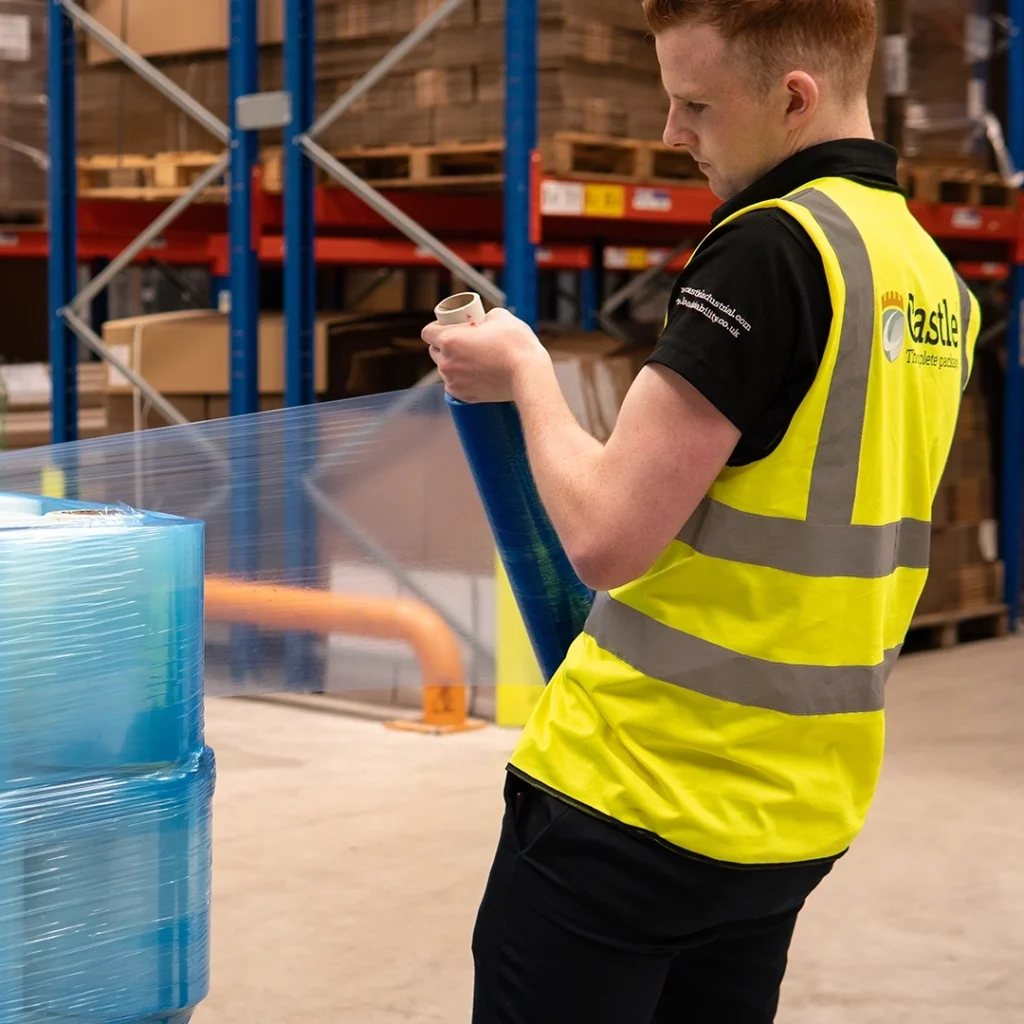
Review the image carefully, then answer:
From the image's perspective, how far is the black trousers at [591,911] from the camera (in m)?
1.58

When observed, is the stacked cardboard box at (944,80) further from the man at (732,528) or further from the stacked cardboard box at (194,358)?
the man at (732,528)

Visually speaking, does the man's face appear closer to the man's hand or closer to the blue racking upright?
the man's hand

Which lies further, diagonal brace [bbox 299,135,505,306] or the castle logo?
diagonal brace [bbox 299,135,505,306]

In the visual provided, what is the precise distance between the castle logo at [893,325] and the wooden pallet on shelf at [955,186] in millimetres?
5934

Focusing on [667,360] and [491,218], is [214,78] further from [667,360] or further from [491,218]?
[667,360]

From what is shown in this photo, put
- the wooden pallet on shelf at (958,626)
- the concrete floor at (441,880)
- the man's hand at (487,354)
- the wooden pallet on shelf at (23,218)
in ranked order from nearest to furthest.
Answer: the man's hand at (487,354) < the concrete floor at (441,880) < the wooden pallet on shelf at (958,626) < the wooden pallet on shelf at (23,218)

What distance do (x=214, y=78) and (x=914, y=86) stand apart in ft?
10.4

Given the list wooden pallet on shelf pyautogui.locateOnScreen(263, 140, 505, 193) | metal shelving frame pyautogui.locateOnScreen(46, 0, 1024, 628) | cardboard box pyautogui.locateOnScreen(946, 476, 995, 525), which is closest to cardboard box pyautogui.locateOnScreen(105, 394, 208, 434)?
metal shelving frame pyautogui.locateOnScreen(46, 0, 1024, 628)

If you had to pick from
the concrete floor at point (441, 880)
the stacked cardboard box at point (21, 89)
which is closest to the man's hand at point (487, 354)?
the concrete floor at point (441, 880)

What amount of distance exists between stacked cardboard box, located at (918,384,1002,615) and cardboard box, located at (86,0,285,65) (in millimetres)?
3569

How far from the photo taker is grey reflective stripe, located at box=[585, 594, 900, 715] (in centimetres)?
155

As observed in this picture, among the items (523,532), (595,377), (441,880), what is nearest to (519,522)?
(523,532)

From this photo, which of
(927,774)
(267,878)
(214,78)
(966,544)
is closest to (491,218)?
(214,78)

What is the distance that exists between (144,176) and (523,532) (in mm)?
6063
